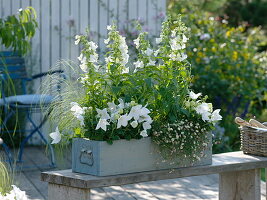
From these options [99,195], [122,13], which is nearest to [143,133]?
[99,195]

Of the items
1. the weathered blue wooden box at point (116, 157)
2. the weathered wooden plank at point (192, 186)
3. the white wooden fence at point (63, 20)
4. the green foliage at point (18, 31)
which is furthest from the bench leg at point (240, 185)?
the white wooden fence at point (63, 20)

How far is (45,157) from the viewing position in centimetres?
680

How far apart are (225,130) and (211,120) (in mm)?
4197

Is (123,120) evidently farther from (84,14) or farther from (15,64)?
(84,14)

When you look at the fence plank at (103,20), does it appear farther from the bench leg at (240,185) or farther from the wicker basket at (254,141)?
the wicker basket at (254,141)

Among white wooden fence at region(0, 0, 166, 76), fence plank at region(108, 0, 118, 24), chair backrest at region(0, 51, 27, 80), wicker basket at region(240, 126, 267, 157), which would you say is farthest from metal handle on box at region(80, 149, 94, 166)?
fence plank at region(108, 0, 118, 24)

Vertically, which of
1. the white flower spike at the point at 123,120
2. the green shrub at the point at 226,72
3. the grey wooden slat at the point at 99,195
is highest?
the green shrub at the point at 226,72

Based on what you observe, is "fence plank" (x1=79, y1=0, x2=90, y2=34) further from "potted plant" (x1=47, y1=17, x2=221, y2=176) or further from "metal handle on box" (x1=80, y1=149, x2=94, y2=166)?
"metal handle on box" (x1=80, y1=149, x2=94, y2=166)

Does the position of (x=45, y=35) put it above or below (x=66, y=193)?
above

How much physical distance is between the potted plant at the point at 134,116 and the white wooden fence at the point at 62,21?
3.57 m

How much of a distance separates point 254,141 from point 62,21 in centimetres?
379

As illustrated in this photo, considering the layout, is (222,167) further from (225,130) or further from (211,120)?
(225,130)

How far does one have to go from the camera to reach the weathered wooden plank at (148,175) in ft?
11.0

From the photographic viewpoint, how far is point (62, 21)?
746 centimetres
